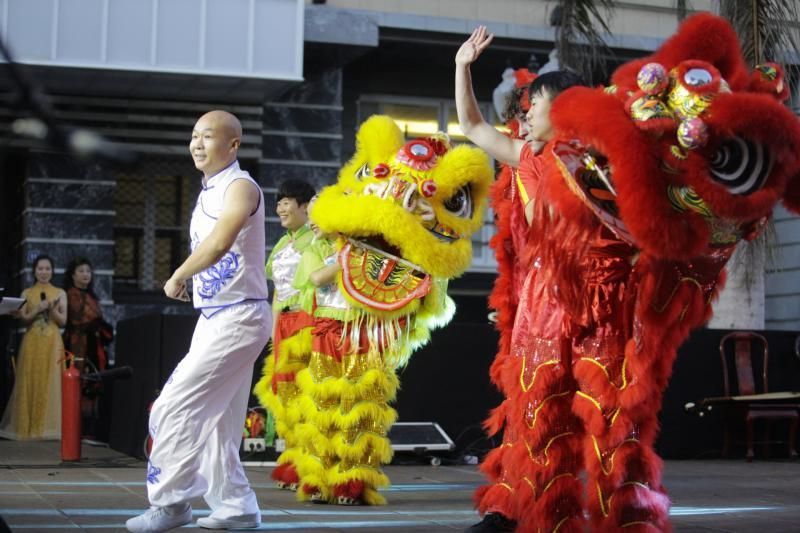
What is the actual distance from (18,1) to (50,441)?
193 inches

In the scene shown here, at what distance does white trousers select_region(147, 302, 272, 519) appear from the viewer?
196 inches

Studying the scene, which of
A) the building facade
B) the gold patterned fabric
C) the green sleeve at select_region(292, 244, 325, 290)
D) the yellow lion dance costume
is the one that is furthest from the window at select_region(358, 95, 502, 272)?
the yellow lion dance costume

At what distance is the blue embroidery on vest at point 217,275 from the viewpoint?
5219mm

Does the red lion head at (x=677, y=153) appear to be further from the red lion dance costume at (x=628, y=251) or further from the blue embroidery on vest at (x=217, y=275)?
the blue embroidery on vest at (x=217, y=275)

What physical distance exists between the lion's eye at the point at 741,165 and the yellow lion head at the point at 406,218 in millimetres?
2472

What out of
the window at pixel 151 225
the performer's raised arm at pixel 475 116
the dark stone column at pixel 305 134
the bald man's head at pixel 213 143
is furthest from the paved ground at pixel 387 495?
the dark stone column at pixel 305 134

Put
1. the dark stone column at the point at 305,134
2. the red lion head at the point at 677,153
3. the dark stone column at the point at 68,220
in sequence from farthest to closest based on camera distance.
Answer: the dark stone column at the point at 305,134, the dark stone column at the point at 68,220, the red lion head at the point at 677,153

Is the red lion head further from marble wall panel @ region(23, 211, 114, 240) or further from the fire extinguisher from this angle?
marble wall panel @ region(23, 211, 114, 240)

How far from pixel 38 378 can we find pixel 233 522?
6628mm

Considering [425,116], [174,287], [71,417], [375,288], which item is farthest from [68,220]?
[174,287]

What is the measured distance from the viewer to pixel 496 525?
4941 millimetres

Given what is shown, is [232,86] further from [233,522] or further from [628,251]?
[628,251]

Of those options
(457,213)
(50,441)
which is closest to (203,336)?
(457,213)

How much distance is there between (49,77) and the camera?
45.0 feet
